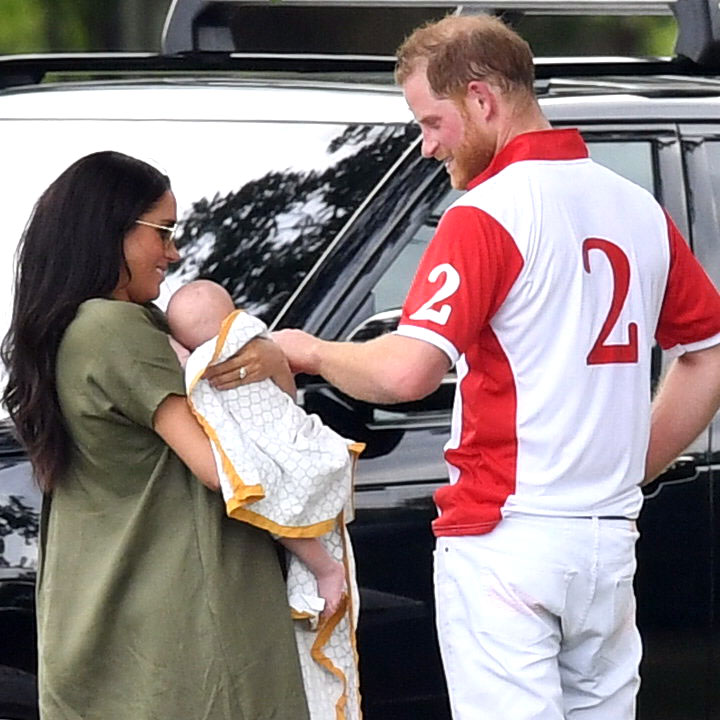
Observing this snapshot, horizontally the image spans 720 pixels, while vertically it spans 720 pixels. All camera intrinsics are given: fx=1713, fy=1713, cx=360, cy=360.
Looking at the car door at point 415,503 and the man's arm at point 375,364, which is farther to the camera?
the car door at point 415,503

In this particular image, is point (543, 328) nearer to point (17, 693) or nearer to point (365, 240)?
point (365, 240)

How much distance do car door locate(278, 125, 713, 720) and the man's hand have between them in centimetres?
62

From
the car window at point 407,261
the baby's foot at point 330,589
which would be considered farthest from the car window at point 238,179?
the baby's foot at point 330,589

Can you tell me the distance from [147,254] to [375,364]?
437 mm

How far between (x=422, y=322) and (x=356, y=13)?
2.60m

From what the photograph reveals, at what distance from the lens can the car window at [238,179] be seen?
3.65 m

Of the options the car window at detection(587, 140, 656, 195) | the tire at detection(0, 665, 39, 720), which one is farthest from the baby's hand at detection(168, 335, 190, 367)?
the car window at detection(587, 140, 656, 195)

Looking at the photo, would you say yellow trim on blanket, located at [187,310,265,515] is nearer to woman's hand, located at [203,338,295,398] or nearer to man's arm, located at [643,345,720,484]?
woman's hand, located at [203,338,295,398]

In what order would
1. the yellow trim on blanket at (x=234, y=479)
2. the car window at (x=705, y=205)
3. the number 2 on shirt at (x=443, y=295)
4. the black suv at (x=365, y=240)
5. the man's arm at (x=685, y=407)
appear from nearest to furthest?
1. the yellow trim on blanket at (x=234, y=479)
2. the number 2 on shirt at (x=443, y=295)
3. the man's arm at (x=685, y=407)
4. the black suv at (x=365, y=240)
5. the car window at (x=705, y=205)

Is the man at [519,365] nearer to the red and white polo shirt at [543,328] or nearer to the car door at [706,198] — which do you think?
the red and white polo shirt at [543,328]

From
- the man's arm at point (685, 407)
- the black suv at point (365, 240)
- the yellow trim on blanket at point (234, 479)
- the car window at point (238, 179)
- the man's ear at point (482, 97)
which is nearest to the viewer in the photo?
the yellow trim on blanket at point (234, 479)

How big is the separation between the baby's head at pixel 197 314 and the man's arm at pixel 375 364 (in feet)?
0.48

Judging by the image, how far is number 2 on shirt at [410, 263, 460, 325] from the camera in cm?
289

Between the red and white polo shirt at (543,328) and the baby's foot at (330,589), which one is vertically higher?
the red and white polo shirt at (543,328)
